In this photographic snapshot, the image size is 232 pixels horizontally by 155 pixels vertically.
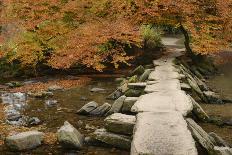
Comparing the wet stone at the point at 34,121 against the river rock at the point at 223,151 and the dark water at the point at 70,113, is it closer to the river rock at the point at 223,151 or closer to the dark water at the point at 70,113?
the dark water at the point at 70,113

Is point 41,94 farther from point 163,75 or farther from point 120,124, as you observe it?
point 120,124

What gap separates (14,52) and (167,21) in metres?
7.39

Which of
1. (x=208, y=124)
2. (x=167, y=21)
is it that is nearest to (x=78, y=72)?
(x=167, y=21)

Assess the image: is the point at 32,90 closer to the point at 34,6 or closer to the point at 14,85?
the point at 14,85

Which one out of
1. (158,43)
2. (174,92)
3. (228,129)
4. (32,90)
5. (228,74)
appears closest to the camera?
(228,129)

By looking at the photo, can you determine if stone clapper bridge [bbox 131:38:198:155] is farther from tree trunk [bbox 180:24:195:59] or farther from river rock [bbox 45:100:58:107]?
tree trunk [bbox 180:24:195:59]

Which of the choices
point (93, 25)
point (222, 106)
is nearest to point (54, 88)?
point (93, 25)

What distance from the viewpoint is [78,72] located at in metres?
19.4

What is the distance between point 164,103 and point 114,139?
1.89 m

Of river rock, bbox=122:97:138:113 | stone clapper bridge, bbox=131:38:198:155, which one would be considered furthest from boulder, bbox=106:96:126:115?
stone clapper bridge, bbox=131:38:198:155

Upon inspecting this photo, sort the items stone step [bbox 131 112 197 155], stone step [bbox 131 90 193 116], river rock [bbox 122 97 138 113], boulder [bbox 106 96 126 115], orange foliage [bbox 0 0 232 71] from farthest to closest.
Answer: orange foliage [bbox 0 0 232 71], boulder [bbox 106 96 126 115], river rock [bbox 122 97 138 113], stone step [bbox 131 90 193 116], stone step [bbox 131 112 197 155]

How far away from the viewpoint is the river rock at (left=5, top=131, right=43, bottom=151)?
8539 mm

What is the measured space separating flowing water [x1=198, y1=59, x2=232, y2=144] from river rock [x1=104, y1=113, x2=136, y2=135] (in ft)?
8.18

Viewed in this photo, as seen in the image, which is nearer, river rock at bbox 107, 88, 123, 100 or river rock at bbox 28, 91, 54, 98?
river rock at bbox 107, 88, 123, 100
